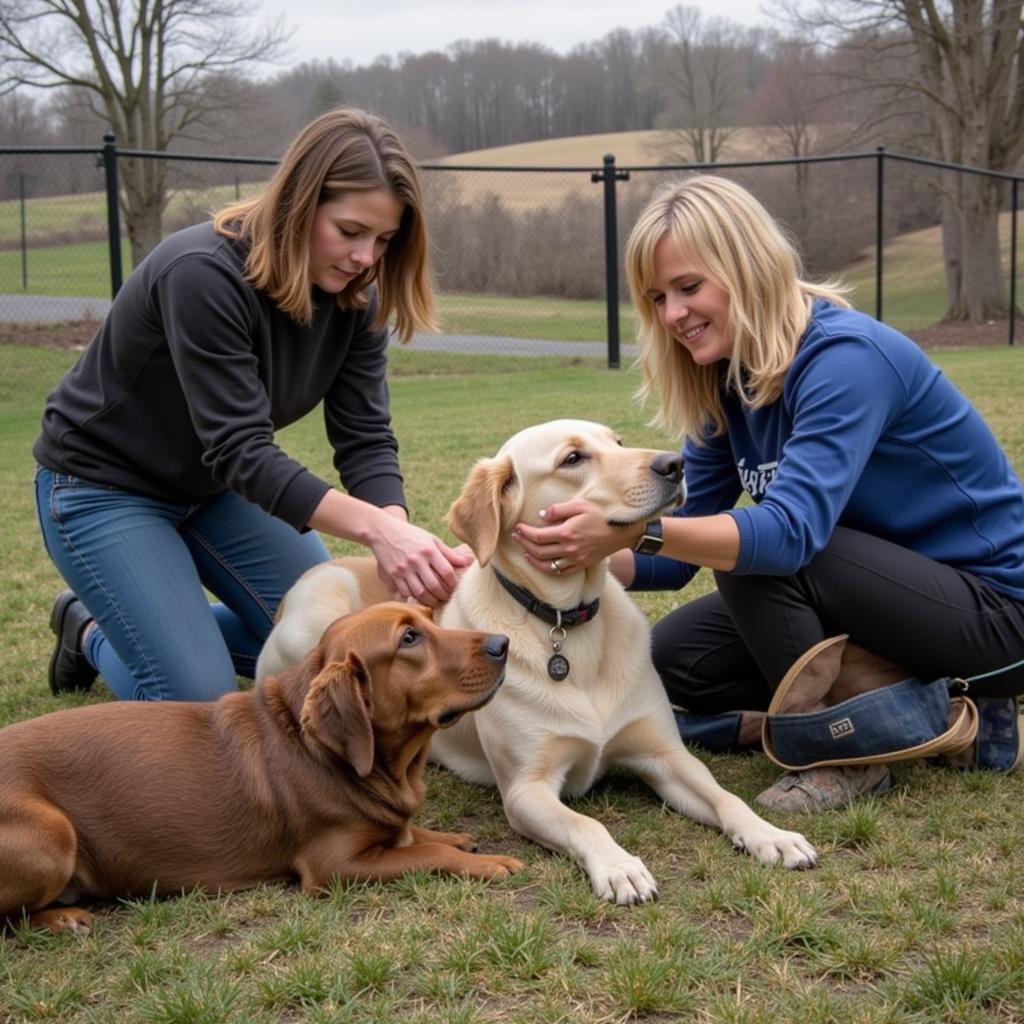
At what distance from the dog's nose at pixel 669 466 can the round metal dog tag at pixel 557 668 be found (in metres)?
0.67

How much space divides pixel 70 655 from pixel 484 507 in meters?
2.25

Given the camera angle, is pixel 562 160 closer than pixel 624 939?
No

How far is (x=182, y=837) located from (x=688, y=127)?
46.4 m

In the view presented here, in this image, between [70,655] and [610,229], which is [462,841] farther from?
[610,229]

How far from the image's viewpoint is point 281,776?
11.0 ft

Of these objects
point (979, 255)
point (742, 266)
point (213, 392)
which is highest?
point (979, 255)

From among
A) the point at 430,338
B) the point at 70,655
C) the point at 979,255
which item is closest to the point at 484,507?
the point at 70,655

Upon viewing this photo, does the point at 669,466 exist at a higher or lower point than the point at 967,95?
lower

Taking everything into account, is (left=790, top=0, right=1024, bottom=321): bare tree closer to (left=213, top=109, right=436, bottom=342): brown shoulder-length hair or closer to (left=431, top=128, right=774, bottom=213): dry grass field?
(left=431, top=128, right=774, bottom=213): dry grass field

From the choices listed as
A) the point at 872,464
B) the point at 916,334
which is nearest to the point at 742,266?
the point at 872,464

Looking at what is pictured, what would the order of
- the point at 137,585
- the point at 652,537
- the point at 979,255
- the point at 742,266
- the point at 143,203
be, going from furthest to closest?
the point at 979,255, the point at 143,203, the point at 137,585, the point at 742,266, the point at 652,537

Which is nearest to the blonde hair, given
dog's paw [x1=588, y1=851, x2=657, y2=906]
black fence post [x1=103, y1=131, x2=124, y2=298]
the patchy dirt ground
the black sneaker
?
dog's paw [x1=588, y1=851, x2=657, y2=906]

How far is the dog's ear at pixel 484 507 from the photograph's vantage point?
12.1 ft

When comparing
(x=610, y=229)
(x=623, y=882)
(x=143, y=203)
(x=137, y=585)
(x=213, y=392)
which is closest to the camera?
(x=623, y=882)
